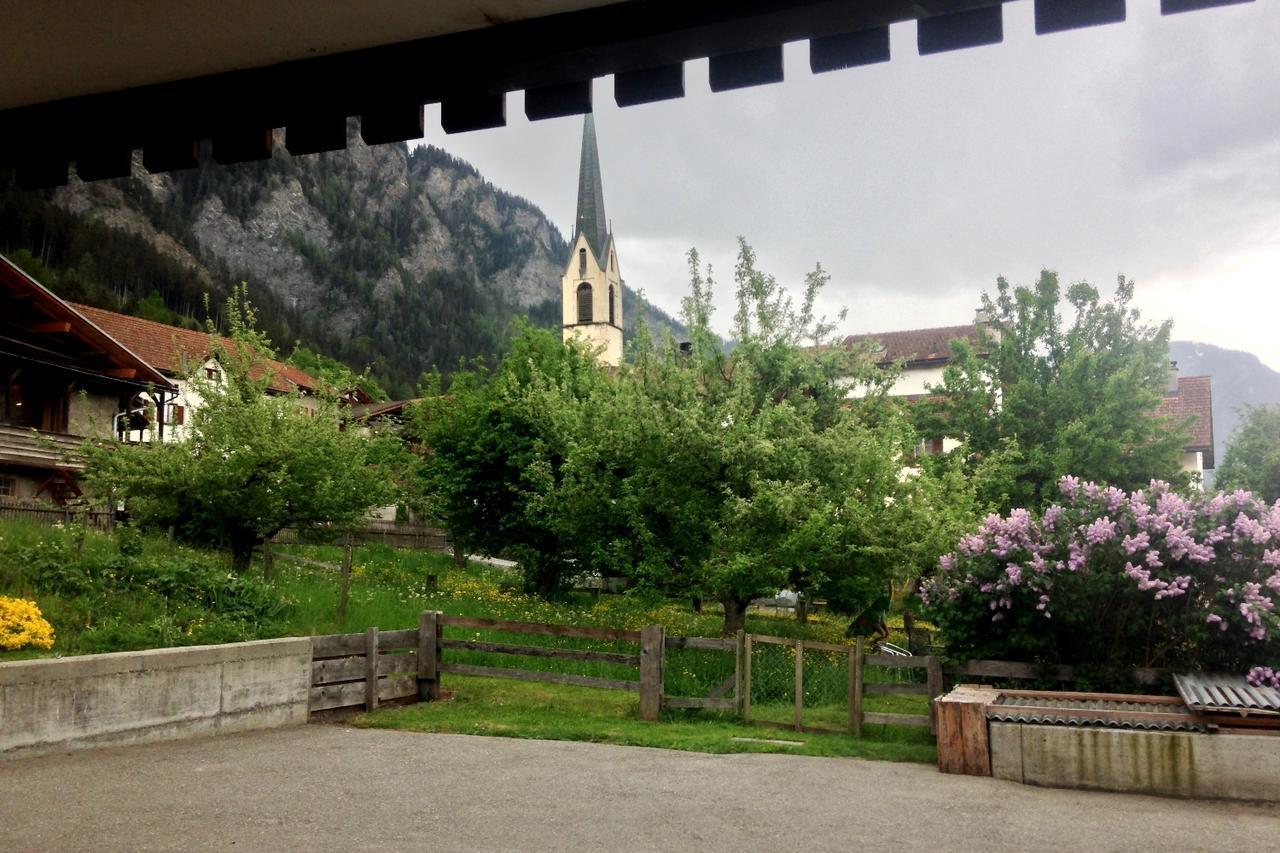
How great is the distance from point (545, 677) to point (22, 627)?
6369 millimetres

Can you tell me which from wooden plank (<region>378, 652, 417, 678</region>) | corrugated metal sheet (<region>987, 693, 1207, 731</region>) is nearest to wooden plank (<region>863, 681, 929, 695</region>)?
corrugated metal sheet (<region>987, 693, 1207, 731</region>)

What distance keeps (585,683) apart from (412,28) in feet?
38.8

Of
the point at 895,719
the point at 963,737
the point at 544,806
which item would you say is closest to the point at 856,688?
the point at 895,719

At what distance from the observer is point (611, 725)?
13023 mm

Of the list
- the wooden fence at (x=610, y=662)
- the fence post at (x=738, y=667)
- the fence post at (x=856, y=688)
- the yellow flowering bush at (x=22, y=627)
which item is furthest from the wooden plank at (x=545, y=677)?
the yellow flowering bush at (x=22, y=627)

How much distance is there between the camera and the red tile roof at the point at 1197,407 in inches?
1822

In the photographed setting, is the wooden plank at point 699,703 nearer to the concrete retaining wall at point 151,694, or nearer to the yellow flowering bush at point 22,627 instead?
the concrete retaining wall at point 151,694

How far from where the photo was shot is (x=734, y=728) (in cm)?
1307

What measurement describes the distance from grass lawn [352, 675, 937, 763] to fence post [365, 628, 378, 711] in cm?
23

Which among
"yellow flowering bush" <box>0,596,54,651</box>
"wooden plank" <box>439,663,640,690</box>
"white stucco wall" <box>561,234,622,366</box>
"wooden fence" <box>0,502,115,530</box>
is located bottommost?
"wooden plank" <box>439,663,640,690</box>

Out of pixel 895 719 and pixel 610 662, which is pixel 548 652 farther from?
pixel 895 719

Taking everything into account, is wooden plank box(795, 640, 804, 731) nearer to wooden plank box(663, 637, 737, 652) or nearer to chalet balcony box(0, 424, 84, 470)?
wooden plank box(663, 637, 737, 652)

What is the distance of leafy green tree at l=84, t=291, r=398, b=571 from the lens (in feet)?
63.3

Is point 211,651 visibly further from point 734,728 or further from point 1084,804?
point 1084,804
